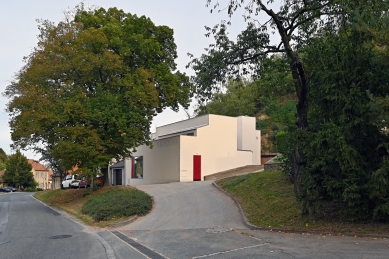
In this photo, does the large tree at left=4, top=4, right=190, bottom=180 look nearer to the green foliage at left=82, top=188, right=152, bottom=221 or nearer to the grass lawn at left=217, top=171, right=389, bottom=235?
the green foliage at left=82, top=188, right=152, bottom=221

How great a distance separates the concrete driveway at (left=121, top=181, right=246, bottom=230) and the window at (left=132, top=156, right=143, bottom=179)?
1453 centimetres

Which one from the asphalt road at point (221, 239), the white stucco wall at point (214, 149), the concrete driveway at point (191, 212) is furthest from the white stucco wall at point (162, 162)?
the asphalt road at point (221, 239)

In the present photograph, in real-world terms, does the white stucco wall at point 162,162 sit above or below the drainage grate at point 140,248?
above

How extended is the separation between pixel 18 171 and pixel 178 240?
8401 cm

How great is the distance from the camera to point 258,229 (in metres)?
12.8

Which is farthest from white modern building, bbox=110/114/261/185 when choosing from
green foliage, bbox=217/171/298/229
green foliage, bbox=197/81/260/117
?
green foliage, bbox=197/81/260/117

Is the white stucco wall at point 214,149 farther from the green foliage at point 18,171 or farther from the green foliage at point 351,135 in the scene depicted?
the green foliage at point 18,171

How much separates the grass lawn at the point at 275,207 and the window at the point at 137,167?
16.5 m

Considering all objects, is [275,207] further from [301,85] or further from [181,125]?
[181,125]

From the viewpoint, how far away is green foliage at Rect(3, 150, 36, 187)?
8588 cm

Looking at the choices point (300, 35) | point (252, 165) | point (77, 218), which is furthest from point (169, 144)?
point (300, 35)

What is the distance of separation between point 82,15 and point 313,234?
20931 mm

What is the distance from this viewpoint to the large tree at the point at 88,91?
2247 cm

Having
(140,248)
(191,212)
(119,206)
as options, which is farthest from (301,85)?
(119,206)
